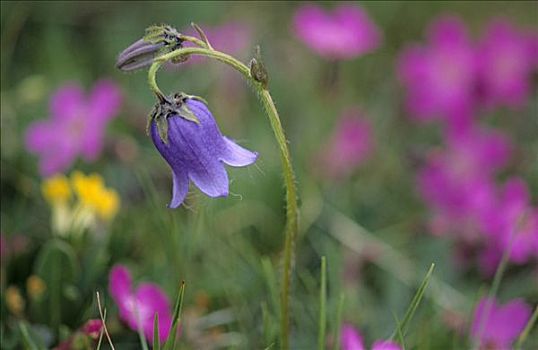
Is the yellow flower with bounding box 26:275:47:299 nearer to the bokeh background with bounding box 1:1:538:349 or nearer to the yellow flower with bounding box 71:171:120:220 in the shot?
the bokeh background with bounding box 1:1:538:349

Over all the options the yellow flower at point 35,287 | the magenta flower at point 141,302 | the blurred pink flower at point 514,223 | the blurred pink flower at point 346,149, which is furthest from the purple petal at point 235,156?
the blurred pink flower at point 346,149

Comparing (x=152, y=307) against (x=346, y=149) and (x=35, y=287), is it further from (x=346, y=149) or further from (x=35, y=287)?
(x=346, y=149)

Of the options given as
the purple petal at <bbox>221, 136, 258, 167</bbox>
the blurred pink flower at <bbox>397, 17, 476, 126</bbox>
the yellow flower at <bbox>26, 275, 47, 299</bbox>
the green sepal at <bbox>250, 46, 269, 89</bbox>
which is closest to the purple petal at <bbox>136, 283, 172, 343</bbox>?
the yellow flower at <bbox>26, 275, 47, 299</bbox>

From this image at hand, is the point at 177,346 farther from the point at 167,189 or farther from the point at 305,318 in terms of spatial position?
the point at 167,189

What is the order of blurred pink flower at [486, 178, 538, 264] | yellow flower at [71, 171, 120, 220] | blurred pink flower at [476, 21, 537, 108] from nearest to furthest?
yellow flower at [71, 171, 120, 220] → blurred pink flower at [486, 178, 538, 264] → blurred pink flower at [476, 21, 537, 108]

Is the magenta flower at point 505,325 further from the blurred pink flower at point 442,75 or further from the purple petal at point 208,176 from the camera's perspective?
the blurred pink flower at point 442,75

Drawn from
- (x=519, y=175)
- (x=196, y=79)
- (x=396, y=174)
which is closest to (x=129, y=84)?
(x=196, y=79)
